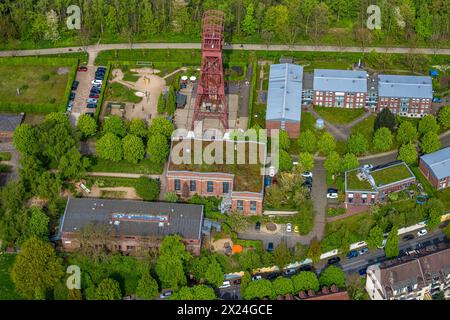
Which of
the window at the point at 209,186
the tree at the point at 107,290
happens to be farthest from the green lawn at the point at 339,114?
the tree at the point at 107,290

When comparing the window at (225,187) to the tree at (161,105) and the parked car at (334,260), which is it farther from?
the tree at (161,105)

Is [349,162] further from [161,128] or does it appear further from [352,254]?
[161,128]

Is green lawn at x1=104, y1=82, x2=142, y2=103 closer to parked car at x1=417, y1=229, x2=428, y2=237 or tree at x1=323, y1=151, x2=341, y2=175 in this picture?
tree at x1=323, y1=151, x2=341, y2=175

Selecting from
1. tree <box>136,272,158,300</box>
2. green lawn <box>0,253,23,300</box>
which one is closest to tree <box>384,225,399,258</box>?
tree <box>136,272,158,300</box>

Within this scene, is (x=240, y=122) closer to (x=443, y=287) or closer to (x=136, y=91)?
(x=136, y=91)

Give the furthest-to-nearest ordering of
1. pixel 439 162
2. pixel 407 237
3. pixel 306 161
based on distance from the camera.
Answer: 1. pixel 306 161
2. pixel 439 162
3. pixel 407 237

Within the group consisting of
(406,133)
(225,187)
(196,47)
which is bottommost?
(225,187)

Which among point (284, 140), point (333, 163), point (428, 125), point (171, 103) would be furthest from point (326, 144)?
point (171, 103)
